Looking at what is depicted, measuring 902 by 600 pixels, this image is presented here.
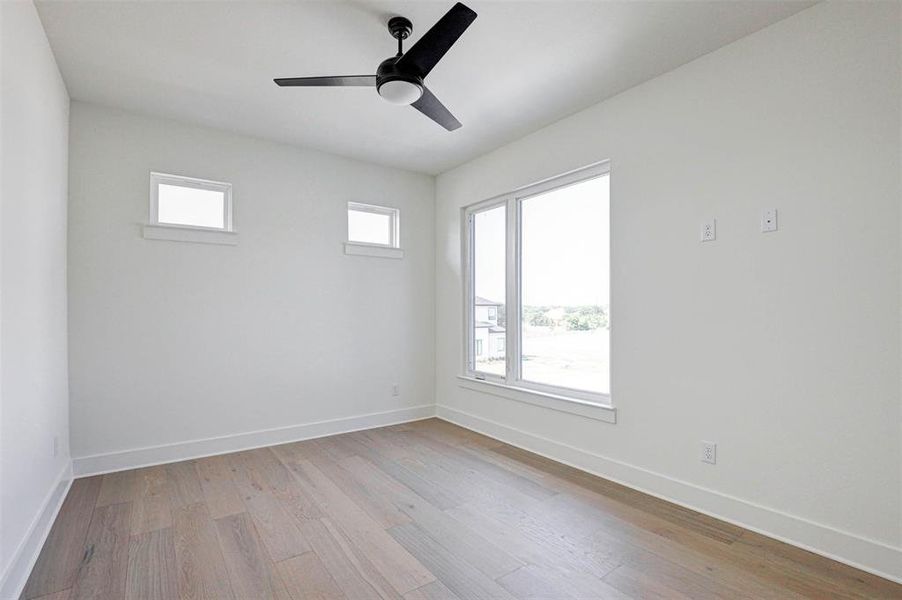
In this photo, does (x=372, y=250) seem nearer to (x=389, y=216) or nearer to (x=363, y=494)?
(x=389, y=216)

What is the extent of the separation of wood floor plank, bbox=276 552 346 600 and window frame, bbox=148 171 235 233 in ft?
8.71

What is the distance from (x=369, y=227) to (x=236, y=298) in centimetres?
146

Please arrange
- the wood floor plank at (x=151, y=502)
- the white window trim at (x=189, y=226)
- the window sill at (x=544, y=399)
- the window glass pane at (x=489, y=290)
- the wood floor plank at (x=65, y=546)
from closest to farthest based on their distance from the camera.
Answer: the wood floor plank at (x=65, y=546) < the wood floor plank at (x=151, y=502) < the window sill at (x=544, y=399) < the white window trim at (x=189, y=226) < the window glass pane at (x=489, y=290)

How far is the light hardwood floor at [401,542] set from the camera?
74.6 inches

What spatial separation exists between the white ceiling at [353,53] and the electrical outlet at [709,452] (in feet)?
7.40

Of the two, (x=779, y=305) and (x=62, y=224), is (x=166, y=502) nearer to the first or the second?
(x=62, y=224)

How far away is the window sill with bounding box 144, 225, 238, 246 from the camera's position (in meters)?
3.40

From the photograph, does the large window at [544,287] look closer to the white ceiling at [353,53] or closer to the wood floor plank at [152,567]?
the white ceiling at [353,53]

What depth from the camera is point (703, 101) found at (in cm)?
263

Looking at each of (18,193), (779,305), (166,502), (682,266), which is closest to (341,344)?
(166,502)

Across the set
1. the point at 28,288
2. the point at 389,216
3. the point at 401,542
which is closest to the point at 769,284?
the point at 401,542

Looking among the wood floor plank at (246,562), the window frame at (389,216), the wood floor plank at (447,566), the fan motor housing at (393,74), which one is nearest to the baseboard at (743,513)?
the wood floor plank at (447,566)

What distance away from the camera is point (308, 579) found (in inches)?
77.1

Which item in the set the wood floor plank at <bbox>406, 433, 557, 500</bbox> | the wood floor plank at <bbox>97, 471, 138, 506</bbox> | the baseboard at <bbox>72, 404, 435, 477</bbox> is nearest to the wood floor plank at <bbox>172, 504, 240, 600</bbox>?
the wood floor plank at <bbox>97, 471, 138, 506</bbox>
